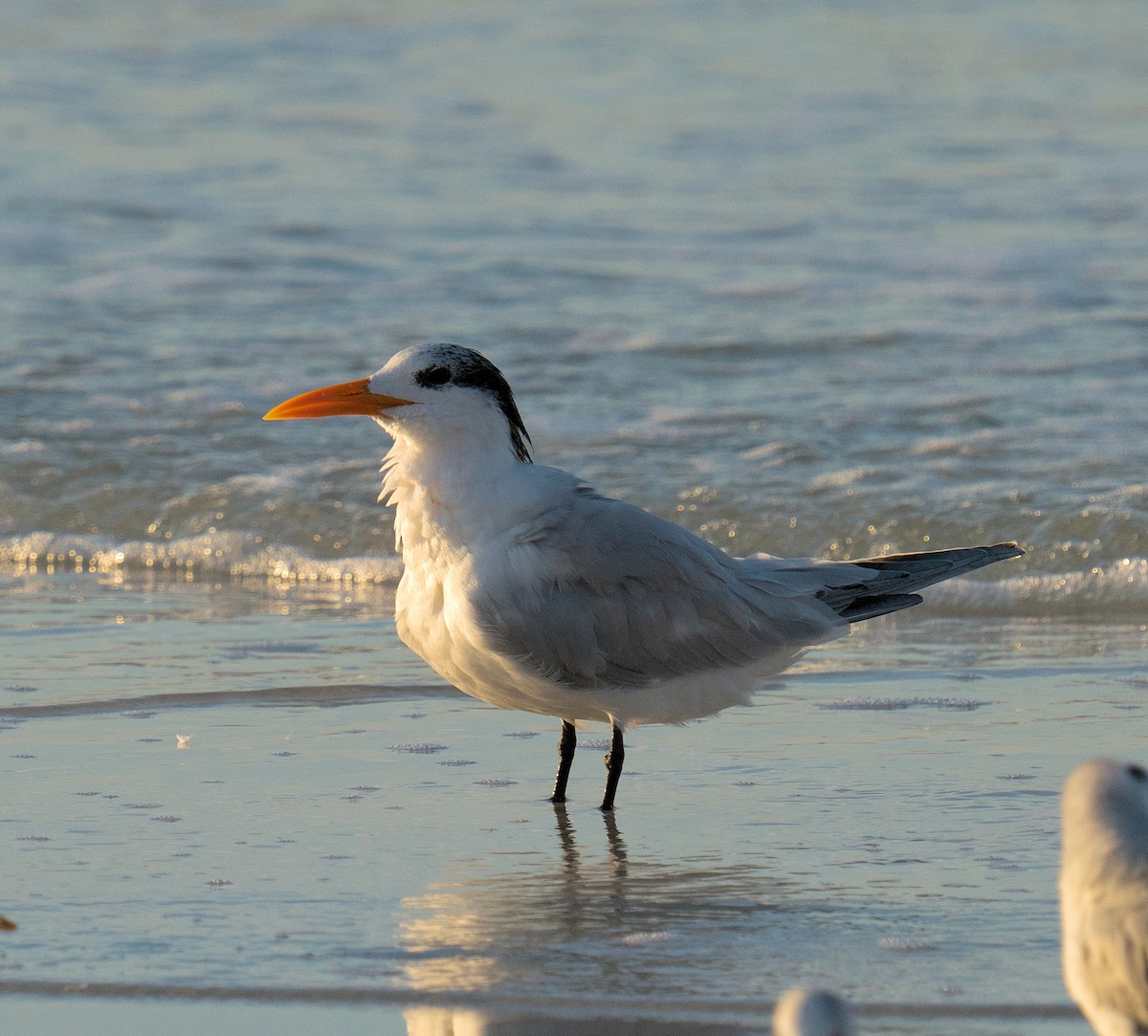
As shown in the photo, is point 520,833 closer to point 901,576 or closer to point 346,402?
point 346,402

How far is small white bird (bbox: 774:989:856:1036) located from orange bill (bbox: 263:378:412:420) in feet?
7.52

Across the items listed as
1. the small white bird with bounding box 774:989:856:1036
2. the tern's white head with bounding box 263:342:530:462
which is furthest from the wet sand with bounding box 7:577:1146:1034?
the tern's white head with bounding box 263:342:530:462

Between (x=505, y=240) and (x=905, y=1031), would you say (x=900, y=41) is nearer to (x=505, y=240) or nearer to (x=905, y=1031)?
(x=505, y=240)

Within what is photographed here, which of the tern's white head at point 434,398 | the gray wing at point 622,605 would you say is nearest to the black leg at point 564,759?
the gray wing at point 622,605

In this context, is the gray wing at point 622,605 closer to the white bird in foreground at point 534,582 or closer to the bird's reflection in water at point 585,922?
the white bird in foreground at point 534,582

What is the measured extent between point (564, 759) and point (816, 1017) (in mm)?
2180

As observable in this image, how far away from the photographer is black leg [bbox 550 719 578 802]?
15.2 feet

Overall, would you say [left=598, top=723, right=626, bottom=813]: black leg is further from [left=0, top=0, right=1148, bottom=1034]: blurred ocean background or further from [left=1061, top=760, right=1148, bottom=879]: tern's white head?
[left=1061, top=760, right=1148, bottom=879]: tern's white head

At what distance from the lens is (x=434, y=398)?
4574 millimetres

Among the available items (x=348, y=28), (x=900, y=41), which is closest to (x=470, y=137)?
(x=348, y=28)

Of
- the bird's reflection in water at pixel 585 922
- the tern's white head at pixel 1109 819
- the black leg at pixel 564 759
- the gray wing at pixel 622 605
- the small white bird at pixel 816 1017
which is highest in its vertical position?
the gray wing at pixel 622 605

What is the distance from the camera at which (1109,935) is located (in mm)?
2623

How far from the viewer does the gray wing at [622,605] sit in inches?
175

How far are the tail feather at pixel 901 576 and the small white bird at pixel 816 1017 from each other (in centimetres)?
245
